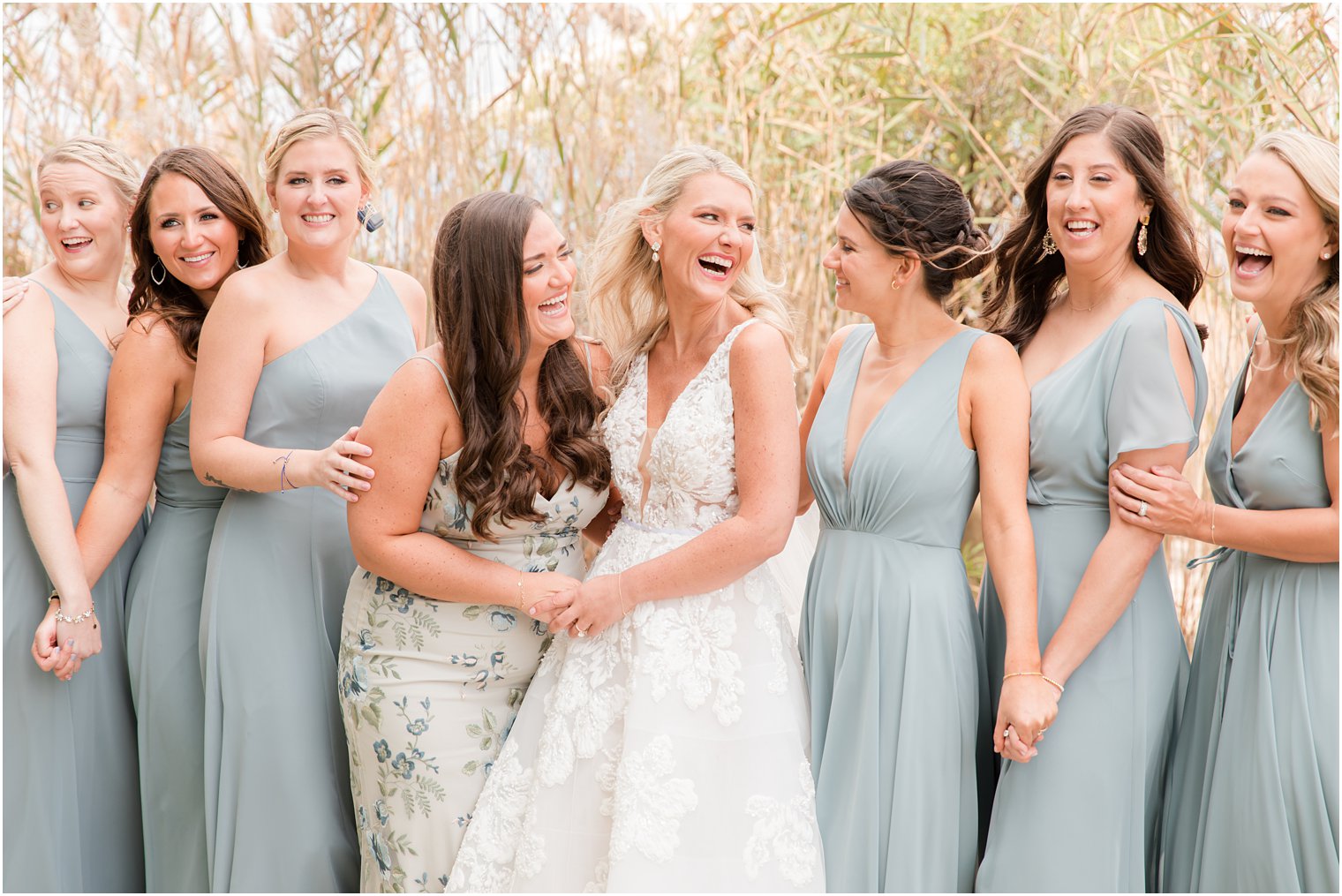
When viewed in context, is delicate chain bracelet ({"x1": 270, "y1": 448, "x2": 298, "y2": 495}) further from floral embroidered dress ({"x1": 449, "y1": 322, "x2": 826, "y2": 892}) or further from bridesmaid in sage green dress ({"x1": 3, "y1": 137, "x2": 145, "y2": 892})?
floral embroidered dress ({"x1": 449, "y1": 322, "x2": 826, "y2": 892})

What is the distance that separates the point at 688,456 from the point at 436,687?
0.81 metres

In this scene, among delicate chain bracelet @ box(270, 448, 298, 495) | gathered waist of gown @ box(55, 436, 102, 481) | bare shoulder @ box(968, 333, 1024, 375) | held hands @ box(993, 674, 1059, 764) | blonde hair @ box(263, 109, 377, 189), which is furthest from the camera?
gathered waist of gown @ box(55, 436, 102, 481)

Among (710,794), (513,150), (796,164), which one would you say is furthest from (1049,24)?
(710,794)

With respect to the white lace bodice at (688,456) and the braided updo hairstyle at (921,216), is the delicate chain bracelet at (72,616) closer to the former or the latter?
the white lace bodice at (688,456)

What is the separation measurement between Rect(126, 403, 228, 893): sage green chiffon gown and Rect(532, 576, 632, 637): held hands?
114 centimetres

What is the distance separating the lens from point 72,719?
122 inches

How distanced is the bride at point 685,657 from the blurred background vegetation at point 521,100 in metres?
1.84

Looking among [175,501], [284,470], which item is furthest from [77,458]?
[284,470]

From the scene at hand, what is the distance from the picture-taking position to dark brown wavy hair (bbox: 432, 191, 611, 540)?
256cm

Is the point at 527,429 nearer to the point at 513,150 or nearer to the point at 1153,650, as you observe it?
the point at 1153,650

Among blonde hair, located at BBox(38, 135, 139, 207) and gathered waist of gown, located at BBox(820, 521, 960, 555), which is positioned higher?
blonde hair, located at BBox(38, 135, 139, 207)

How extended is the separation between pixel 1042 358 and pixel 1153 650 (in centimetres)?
69

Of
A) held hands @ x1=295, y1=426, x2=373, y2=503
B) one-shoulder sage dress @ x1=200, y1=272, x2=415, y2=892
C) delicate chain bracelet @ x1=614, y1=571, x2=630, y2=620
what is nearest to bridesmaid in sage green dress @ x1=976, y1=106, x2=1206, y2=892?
delicate chain bracelet @ x1=614, y1=571, x2=630, y2=620

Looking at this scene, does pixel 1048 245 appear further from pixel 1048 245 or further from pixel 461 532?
pixel 461 532
